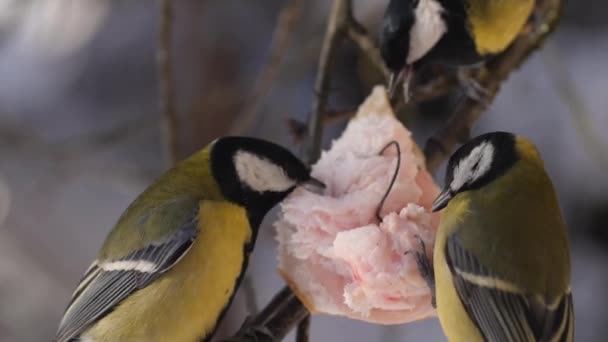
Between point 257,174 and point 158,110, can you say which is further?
point 158,110

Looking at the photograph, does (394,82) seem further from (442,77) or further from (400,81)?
(442,77)

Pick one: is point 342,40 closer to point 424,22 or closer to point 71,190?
point 424,22

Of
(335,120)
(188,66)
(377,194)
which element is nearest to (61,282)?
(188,66)

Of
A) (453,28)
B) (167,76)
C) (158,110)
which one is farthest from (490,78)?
(158,110)

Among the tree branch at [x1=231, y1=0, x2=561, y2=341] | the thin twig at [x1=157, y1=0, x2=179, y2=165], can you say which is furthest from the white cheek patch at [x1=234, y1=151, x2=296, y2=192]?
the thin twig at [x1=157, y1=0, x2=179, y2=165]

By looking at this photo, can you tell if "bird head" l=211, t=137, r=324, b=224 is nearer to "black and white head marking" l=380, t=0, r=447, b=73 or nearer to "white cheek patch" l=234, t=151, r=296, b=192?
"white cheek patch" l=234, t=151, r=296, b=192

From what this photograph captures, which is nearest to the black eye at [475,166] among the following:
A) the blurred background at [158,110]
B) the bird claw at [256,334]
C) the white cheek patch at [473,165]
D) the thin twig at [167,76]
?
the white cheek patch at [473,165]

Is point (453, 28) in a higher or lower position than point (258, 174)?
lower
